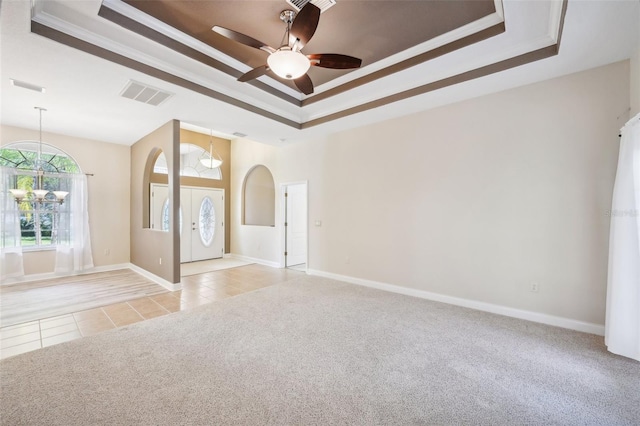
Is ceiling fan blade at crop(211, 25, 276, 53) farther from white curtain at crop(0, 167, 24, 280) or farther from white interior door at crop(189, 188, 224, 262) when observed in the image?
white interior door at crop(189, 188, 224, 262)

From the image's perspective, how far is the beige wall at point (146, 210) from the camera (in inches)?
184

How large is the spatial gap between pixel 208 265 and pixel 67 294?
108 inches

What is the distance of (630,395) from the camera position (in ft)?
6.84

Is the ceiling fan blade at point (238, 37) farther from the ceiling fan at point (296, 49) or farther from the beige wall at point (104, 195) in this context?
the beige wall at point (104, 195)

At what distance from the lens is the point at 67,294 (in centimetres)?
444

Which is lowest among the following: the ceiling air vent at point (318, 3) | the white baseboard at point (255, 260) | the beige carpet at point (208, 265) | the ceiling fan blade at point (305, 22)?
the beige carpet at point (208, 265)

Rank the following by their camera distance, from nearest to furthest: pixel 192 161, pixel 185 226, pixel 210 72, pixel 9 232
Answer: pixel 210 72, pixel 9 232, pixel 185 226, pixel 192 161

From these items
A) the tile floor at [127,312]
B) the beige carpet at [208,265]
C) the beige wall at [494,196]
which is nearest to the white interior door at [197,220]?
the beige carpet at [208,265]

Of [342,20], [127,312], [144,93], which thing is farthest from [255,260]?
[342,20]

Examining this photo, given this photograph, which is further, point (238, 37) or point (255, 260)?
point (255, 260)

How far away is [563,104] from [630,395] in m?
3.03

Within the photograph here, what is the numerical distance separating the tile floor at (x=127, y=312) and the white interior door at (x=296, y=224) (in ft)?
3.57

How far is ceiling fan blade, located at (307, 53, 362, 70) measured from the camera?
268 centimetres

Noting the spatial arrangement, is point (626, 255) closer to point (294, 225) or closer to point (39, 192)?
point (294, 225)
